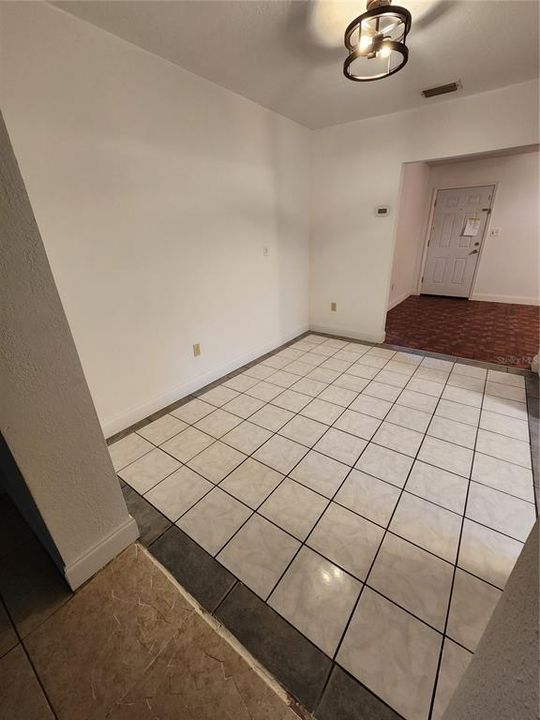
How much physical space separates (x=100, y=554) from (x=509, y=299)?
6.69 metres

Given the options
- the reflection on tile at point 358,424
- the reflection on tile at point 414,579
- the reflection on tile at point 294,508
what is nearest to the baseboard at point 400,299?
the reflection on tile at point 358,424

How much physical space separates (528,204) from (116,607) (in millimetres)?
6981

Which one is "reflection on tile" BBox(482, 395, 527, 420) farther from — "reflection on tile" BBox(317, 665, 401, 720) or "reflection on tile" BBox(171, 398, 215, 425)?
"reflection on tile" BBox(171, 398, 215, 425)

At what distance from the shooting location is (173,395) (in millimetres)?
2617

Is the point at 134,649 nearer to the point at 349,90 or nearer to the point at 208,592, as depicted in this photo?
the point at 208,592

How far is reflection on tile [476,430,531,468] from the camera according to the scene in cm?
188

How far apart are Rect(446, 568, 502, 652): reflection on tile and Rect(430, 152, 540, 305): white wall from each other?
18.6ft

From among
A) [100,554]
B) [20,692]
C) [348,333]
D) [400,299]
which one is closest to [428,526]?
[100,554]

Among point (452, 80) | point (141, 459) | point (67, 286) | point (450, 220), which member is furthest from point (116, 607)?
point (450, 220)

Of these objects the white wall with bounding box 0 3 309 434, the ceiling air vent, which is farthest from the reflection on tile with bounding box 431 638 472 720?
the ceiling air vent

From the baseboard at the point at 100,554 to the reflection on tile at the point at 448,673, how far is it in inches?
50.5

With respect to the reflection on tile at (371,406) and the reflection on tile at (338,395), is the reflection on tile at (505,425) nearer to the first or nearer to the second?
the reflection on tile at (371,406)

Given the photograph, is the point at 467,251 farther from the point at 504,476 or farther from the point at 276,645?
the point at 276,645

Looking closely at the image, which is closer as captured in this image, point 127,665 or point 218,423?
point 127,665
